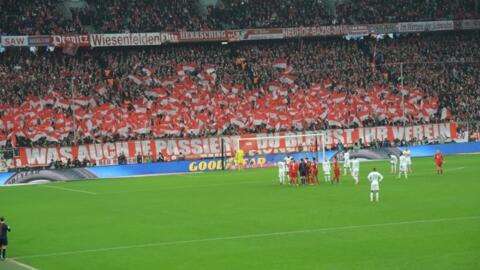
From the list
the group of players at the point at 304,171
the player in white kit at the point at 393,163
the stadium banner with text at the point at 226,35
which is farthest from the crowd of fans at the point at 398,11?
the group of players at the point at 304,171

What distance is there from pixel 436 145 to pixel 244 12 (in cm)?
2334

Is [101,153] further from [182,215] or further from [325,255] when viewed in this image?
[325,255]

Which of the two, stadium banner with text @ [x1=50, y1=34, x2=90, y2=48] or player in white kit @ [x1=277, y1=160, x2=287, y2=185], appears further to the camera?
stadium banner with text @ [x1=50, y1=34, x2=90, y2=48]

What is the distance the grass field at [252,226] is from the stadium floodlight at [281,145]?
19871mm

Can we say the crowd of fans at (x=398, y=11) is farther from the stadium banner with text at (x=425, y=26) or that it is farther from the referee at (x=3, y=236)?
the referee at (x=3, y=236)

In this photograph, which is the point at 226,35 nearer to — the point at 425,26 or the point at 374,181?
the point at 425,26

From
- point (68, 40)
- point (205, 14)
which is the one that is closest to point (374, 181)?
point (68, 40)

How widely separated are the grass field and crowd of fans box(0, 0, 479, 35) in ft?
90.9

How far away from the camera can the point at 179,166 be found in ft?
234

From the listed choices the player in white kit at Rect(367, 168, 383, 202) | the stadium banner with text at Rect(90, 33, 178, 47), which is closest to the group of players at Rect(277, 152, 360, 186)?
the player in white kit at Rect(367, 168, 383, 202)

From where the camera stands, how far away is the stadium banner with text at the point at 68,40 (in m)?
76.4

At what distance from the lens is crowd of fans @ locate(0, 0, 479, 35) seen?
78.6 meters

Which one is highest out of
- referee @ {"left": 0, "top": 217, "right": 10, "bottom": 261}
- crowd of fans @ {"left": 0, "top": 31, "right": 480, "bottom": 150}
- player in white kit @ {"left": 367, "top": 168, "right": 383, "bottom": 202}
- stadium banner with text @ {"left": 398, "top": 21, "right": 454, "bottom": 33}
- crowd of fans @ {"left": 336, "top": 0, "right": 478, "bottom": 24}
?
crowd of fans @ {"left": 336, "top": 0, "right": 478, "bottom": 24}

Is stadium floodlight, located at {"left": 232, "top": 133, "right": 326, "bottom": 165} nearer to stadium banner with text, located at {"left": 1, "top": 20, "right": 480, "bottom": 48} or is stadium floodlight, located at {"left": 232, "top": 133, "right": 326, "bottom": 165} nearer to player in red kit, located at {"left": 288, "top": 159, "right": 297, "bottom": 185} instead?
stadium banner with text, located at {"left": 1, "top": 20, "right": 480, "bottom": 48}
